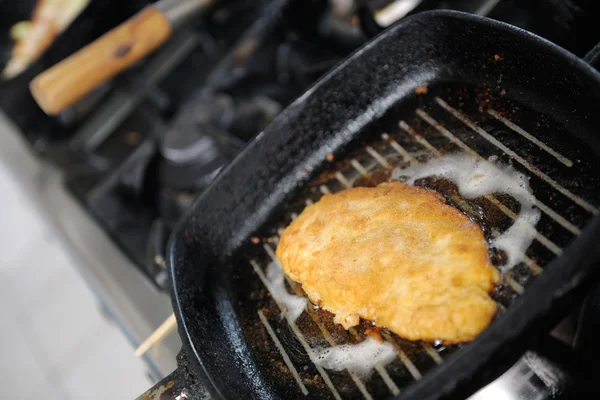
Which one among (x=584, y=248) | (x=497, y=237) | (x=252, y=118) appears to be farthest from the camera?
(x=252, y=118)

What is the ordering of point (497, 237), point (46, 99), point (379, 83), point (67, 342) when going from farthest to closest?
point (67, 342) < point (46, 99) < point (379, 83) < point (497, 237)

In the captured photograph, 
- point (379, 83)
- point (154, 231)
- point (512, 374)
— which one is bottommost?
point (512, 374)

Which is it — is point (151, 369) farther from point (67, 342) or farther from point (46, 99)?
point (67, 342)

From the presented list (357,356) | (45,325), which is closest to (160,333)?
(357,356)

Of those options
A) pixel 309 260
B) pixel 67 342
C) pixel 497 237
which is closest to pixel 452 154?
pixel 497 237

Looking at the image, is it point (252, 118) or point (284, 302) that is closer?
point (284, 302)

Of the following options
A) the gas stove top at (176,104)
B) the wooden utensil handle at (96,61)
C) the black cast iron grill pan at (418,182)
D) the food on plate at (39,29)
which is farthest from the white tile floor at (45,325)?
the black cast iron grill pan at (418,182)
